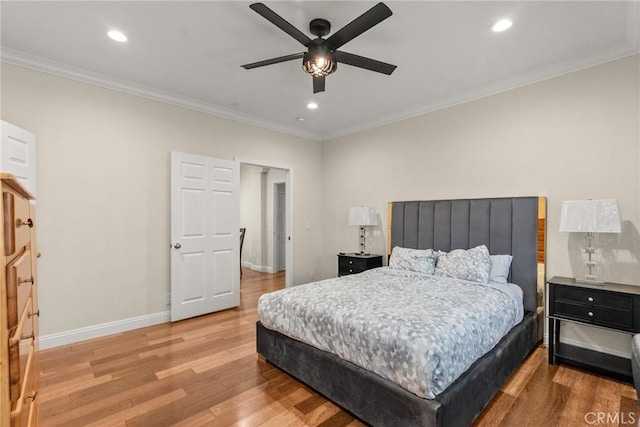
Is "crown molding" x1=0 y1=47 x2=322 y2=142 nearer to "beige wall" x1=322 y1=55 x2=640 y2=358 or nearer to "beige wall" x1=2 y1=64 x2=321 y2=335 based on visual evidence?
"beige wall" x1=2 y1=64 x2=321 y2=335

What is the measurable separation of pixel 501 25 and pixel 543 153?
144cm

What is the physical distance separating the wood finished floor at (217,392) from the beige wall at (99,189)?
0.52 meters

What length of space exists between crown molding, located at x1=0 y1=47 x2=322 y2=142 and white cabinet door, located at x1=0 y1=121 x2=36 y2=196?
71 centimetres

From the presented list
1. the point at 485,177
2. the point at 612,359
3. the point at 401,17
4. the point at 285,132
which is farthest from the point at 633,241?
the point at 285,132

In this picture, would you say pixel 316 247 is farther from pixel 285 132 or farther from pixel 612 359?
pixel 612 359

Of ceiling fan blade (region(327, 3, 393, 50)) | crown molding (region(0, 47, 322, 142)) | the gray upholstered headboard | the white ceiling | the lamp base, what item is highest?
the white ceiling

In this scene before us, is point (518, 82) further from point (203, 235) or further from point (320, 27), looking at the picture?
point (203, 235)

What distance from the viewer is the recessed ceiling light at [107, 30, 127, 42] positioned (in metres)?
2.53

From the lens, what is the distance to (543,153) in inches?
124

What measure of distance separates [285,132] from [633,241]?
4.38 meters

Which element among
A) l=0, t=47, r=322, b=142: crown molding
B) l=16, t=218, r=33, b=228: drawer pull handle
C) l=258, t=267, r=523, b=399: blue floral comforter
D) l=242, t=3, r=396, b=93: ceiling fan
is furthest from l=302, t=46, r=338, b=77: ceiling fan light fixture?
l=0, t=47, r=322, b=142: crown molding

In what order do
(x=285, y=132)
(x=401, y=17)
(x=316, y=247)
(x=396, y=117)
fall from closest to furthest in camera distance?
(x=401, y=17), (x=396, y=117), (x=285, y=132), (x=316, y=247)

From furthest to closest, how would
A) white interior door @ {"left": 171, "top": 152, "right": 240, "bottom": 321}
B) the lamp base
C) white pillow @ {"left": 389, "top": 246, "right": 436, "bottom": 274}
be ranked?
white interior door @ {"left": 171, "top": 152, "right": 240, "bottom": 321} → white pillow @ {"left": 389, "top": 246, "right": 436, "bottom": 274} → the lamp base

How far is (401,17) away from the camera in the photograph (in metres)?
2.32
